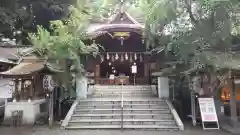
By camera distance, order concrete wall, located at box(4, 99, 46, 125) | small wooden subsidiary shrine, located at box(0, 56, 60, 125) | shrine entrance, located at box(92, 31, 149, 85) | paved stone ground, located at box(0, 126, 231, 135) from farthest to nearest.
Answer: shrine entrance, located at box(92, 31, 149, 85) < concrete wall, located at box(4, 99, 46, 125) < small wooden subsidiary shrine, located at box(0, 56, 60, 125) < paved stone ground, located at box(0, 126, 231, 135)

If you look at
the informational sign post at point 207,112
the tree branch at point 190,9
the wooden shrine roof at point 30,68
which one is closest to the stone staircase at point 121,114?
the informational sign post at point 207,112

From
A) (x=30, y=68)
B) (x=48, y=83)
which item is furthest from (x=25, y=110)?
(x=30, y=68)

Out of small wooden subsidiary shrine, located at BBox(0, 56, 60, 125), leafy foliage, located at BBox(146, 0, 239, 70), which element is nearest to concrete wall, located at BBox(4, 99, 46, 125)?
small wooden subsidiary shrine, located at BBox(0, 56, 60, 125)

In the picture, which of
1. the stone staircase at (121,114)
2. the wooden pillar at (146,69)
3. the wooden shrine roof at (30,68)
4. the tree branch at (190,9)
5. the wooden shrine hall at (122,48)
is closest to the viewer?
the tree branch at (190,9)

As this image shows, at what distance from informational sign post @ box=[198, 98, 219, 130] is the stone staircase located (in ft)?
4.60

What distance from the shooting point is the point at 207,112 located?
12258 mm

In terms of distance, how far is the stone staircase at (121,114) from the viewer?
480 inches

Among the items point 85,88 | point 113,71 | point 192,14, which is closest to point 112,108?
point 85,88

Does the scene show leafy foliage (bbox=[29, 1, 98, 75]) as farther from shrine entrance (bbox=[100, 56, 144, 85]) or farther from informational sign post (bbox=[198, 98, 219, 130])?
shrine entrance (bbox=[100, 56, 144, 85])

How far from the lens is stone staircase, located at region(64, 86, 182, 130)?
12.2m

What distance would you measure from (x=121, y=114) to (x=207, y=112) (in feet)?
13.7

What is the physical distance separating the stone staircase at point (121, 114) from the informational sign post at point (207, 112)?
4.60 ft

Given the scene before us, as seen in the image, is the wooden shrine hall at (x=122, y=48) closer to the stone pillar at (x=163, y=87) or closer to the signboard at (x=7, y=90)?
the stone pillar at (x=163, y=87)

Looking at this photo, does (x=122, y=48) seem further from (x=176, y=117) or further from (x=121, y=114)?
(x=176, y=117)
